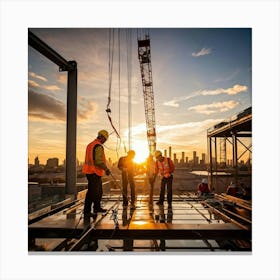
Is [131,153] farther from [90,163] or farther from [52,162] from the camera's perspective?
[52,162]

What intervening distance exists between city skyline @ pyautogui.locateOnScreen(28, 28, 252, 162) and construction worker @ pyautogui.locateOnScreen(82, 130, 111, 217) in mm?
980

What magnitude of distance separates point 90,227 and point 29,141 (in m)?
2.11

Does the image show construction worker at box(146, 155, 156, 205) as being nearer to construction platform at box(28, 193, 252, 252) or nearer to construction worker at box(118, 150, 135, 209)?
construction worker at box(118, 150, 135, 209)

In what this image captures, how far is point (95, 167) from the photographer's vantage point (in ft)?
17.7

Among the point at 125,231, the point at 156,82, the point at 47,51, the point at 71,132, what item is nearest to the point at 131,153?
the point at 71,132

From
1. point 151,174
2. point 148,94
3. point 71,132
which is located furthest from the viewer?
point 148,94

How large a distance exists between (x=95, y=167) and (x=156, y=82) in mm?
3415

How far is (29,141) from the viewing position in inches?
223

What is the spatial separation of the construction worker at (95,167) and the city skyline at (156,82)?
980 mm

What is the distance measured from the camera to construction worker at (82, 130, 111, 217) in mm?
5342

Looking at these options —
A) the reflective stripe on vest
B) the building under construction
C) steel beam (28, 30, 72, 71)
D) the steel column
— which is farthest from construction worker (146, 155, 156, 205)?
steel beam (28, 30, 72, 71)

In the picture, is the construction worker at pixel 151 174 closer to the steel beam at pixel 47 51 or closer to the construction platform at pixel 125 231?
the construction platform at pixel 125 231

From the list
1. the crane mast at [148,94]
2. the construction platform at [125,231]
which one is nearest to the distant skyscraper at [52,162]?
the construction platform at [125,231]
